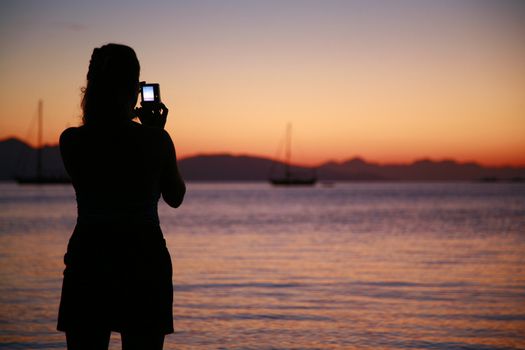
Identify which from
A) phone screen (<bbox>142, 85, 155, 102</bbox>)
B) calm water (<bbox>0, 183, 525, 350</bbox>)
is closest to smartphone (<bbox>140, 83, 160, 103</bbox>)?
phone screen (<bbox>142, 85, 155, 102</bbox>)

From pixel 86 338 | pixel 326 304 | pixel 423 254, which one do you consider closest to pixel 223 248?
pixel 423 254

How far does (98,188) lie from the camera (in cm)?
254

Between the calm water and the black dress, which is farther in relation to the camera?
the calm water

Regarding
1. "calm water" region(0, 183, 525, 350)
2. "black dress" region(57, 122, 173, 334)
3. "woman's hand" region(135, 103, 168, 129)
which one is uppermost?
"woman's hand" region(135, 103, 168, 129)

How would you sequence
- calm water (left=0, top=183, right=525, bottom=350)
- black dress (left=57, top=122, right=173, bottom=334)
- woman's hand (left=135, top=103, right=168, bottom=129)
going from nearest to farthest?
1. black dress (left=57, top=122, right=173, bottom=334)
2. woman's hand (left=135, top=103, right=168, bottom=129)
3. calm water (left=0, top=183, right=525, bottom=350)

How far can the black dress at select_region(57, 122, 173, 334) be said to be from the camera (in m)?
2.53

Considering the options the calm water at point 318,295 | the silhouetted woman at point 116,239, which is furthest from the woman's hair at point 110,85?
the calm water at point 318,295

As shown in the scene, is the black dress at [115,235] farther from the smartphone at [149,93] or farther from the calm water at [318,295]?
the calm water at [318,295]

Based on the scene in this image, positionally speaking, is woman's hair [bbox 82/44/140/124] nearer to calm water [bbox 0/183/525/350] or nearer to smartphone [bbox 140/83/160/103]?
smartphone [bbox 140/83/160/103]

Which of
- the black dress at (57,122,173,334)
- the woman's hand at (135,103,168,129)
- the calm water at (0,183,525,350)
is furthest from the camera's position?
the calm water at (0,183,525,350)

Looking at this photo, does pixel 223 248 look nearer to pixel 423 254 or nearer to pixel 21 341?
pixel 423 254

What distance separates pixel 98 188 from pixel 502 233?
2722 centimetres

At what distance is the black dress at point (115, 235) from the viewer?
99.7 inches

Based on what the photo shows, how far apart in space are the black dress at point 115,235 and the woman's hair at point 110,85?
7 centimetres
